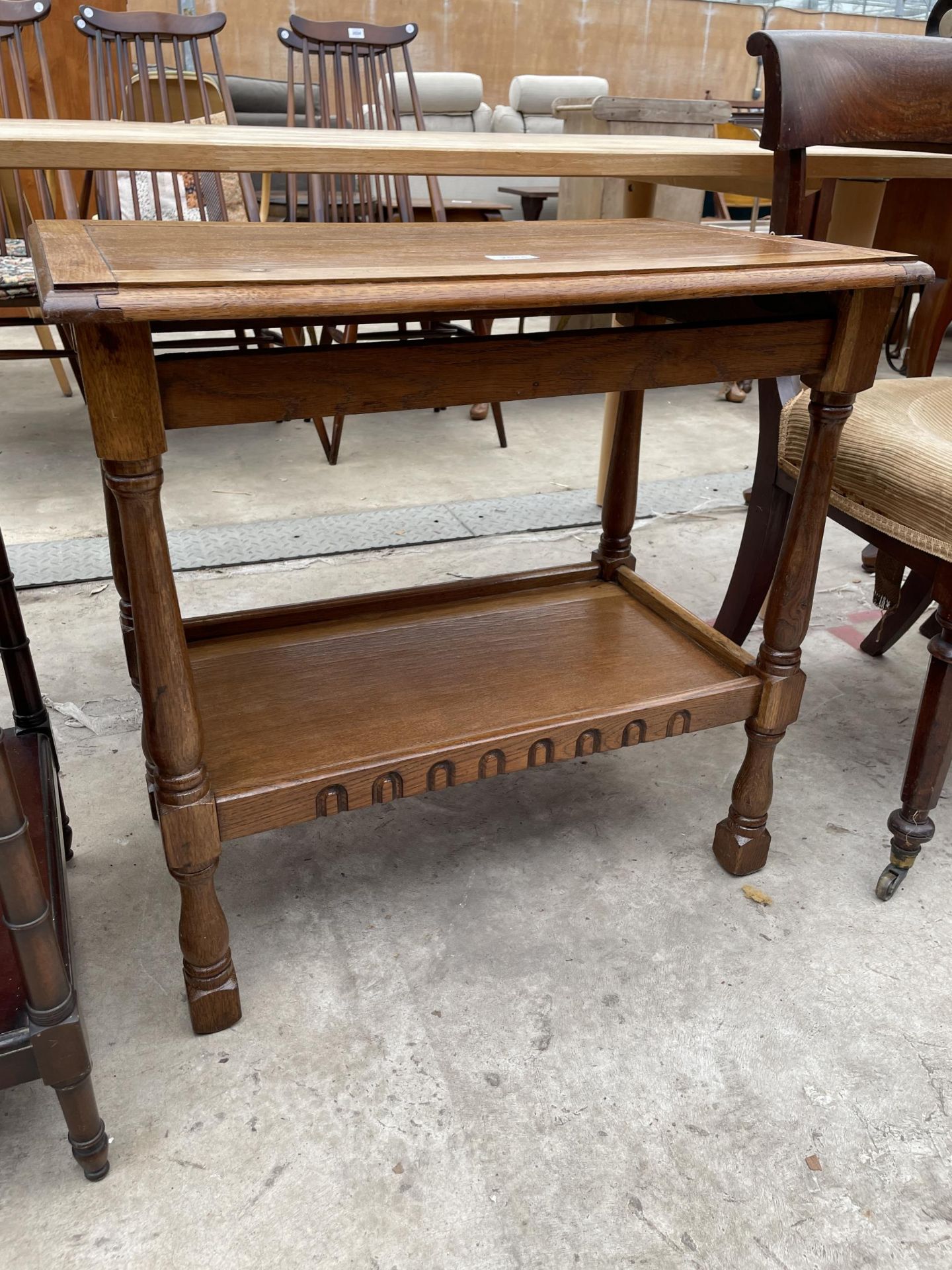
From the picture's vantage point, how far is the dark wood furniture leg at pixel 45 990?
742mm

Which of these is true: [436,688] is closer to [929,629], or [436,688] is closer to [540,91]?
[929,629]

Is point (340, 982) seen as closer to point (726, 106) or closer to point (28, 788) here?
point (28, 788)

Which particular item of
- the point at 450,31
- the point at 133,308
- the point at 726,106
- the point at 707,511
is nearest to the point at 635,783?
the point at 133,308

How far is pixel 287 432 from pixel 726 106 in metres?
1.75

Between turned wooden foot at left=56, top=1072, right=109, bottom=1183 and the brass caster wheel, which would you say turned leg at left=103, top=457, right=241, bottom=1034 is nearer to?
turned wooden foot at left=56, top=1072, right=109, bottom=1183

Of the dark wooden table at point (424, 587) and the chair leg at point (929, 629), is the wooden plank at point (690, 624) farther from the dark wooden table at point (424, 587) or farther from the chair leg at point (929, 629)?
the chair leg at point (929, 629)

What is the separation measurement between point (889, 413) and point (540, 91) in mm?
6817

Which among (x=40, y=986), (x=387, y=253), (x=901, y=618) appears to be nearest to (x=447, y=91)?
(x=901, y=618)

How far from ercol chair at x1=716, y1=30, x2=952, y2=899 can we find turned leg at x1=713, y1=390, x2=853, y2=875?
0.36 feet

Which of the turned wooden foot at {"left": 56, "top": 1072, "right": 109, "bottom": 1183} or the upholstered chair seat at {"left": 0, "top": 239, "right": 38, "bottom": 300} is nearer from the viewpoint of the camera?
the turned wooden foot at {"left": 56, "top": 1072, "right": 109, "bottom": 1183}

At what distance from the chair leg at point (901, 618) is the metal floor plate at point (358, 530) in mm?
757

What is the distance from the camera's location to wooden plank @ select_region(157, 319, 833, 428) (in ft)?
2.65

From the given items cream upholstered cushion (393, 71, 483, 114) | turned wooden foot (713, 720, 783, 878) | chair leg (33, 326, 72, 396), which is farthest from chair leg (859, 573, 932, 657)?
cream upholstered cushion (393, 71, 483, 114)

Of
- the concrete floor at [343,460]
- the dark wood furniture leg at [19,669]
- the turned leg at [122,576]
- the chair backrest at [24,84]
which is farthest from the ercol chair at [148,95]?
the dark wood furniture leg at [19,669]
